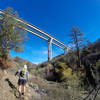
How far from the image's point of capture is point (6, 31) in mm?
17312

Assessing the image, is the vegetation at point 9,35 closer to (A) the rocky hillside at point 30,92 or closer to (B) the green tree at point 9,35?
(B) the green tree at point 9,35

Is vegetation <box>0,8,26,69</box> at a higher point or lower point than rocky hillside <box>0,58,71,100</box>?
higher

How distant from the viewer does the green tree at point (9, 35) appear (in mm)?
17172

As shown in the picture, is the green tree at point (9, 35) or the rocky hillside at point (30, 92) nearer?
the rocky hillside at point (30, 92)

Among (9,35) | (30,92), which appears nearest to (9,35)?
(9,35)

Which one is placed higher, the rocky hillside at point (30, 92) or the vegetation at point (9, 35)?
the vegetation at point (9, 35)

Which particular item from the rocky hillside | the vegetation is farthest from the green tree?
the rocky hillside

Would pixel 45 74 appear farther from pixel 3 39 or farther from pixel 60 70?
pixel 3 39

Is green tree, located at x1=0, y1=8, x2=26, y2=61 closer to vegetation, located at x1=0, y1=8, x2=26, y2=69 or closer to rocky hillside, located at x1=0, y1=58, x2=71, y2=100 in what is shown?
vegetation, located at x1=0, y1=8, x2=26, y2=69

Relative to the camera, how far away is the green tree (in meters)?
17.2

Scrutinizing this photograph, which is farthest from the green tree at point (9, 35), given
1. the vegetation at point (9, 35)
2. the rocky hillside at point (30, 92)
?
the rocky hillside at point (30, 92)

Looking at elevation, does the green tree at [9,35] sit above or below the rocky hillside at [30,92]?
above

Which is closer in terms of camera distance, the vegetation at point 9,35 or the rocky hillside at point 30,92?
the rocky hillside at point 30,92

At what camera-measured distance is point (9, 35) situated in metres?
17.3
